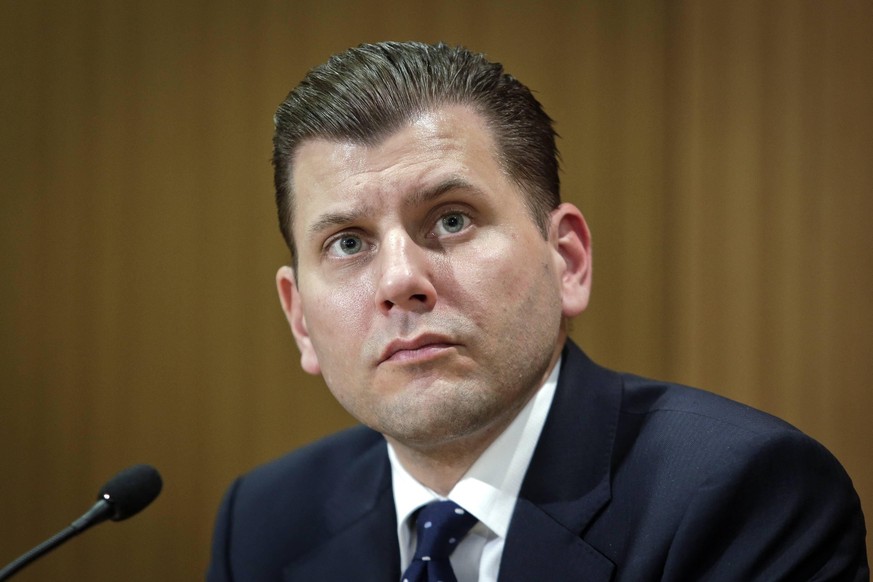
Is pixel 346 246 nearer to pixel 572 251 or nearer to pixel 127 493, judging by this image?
pixel 572 251

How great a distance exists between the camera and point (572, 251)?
1774 mm

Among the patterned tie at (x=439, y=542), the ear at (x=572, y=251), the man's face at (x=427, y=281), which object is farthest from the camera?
the ear at (x=572, y=251)

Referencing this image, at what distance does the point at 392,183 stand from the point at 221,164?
1606 millimetres

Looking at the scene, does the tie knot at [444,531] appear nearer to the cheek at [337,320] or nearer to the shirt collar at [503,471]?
the shirt collar at [503,471]

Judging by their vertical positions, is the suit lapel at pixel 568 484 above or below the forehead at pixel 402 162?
below

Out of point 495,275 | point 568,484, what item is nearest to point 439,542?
point 568,484

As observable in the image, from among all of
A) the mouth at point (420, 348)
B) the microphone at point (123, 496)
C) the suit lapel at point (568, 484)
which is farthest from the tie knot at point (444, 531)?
the microphone at point (123, 496)

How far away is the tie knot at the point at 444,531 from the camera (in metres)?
1.62

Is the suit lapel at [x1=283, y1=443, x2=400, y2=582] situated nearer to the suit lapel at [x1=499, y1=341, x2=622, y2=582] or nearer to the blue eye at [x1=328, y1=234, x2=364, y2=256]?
the suit lapel at [x1=499, y1=341, x2=622, y2=582]

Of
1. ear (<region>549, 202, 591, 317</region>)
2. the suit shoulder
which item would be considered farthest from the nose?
the suit shoulder

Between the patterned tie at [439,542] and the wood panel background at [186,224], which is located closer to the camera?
the patterned tie at [439,542]

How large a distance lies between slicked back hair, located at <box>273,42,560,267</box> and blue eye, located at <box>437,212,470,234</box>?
0.14 meters

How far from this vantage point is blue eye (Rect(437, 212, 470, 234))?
1.57 metres

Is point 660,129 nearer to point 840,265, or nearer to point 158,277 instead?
point 840,265
